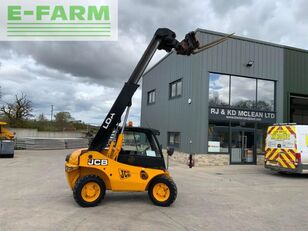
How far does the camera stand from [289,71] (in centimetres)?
1831

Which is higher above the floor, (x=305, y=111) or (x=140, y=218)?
(x=305, y=111)

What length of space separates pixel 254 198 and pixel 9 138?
56.8 ft

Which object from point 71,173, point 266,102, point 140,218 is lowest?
point 140,218

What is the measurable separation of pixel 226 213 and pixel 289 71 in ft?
48.3

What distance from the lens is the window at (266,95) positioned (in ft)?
57.9

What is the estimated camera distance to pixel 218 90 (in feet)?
54.2

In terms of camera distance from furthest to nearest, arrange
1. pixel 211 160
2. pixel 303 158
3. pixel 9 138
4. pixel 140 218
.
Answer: pixel 9 138, pixel 211 160, pixel 303 158, pixel 140 218

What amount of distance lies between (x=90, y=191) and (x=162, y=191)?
171 centimetres

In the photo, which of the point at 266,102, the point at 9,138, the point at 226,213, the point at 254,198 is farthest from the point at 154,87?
the point at 226,213

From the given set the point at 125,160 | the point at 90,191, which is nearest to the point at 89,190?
the point at 90,191

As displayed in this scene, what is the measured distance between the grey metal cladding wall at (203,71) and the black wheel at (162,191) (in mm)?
8950

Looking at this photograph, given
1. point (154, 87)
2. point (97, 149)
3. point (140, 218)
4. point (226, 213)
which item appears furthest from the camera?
point (154, 87)

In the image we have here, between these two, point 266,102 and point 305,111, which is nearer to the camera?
point 266,102

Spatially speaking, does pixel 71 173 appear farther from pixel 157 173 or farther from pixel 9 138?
pixel 9 138
